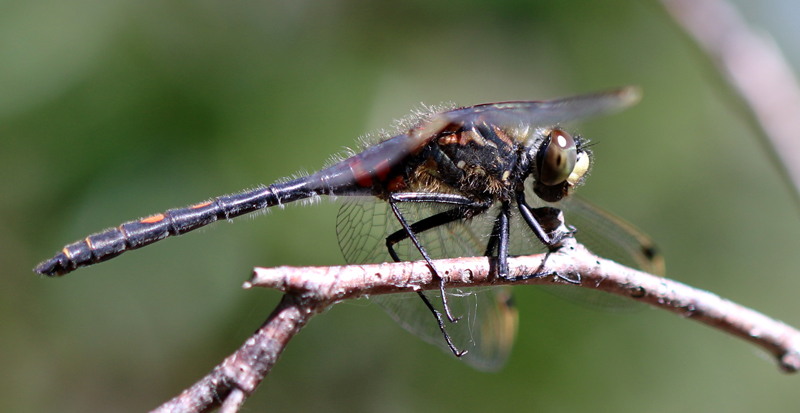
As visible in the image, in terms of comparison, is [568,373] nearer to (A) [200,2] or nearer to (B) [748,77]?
(B) [748,77]

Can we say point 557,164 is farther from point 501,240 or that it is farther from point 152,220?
point 152,220

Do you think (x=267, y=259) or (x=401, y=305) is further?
(x=267, y=259)

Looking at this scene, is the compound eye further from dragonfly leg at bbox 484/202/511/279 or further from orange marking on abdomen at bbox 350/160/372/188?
Result: orange marking on abdomen at bbox 350/160/372/188

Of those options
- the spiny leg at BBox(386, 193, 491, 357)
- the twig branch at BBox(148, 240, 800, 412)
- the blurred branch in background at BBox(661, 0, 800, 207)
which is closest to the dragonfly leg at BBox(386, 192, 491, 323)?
the spiny leg at BBox(386, 193, 491, 357)

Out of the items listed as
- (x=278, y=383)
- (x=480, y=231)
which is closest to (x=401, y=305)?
(x=480, y=231)

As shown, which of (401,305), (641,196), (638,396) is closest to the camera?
(401,305)

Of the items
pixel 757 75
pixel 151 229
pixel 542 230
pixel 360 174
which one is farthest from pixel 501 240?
pixel 757 75
